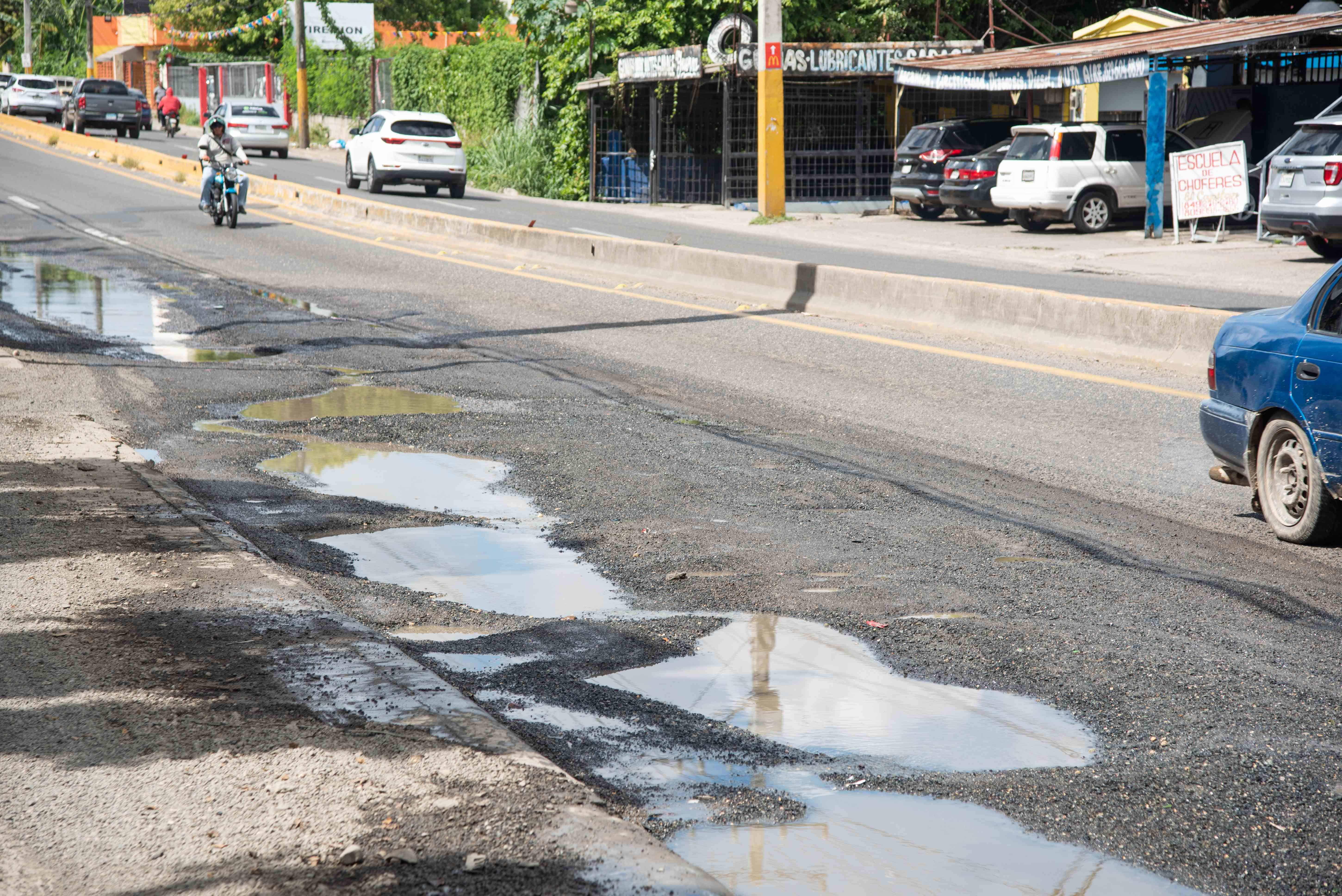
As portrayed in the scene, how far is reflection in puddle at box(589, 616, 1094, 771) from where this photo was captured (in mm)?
4172

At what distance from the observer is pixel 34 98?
57938mm

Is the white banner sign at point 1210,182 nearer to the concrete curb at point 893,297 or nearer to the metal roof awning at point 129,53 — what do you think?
the concrete curb at point 893,297

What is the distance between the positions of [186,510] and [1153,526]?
4.47m

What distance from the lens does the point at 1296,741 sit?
13.5 feet

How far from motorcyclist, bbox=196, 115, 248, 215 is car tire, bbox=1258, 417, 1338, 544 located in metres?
18.6

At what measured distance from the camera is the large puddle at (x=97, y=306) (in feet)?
41.4

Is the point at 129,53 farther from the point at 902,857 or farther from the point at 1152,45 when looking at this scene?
the point at 902,857

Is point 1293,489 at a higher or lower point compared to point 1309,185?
lower

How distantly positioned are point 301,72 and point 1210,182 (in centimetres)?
3803

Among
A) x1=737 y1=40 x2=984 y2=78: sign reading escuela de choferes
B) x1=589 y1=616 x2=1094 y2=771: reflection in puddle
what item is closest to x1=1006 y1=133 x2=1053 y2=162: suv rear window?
x1=737 y1=40 x2=984 y2=78: sign reading escuela de choferes

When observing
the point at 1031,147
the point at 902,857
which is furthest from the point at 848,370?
the point at 1031,147

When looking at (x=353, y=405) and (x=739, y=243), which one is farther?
(x=739, y=243)

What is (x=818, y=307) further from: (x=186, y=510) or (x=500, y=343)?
(x=186, y=510)

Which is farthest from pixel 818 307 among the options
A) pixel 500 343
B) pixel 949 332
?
pixel 500 343
